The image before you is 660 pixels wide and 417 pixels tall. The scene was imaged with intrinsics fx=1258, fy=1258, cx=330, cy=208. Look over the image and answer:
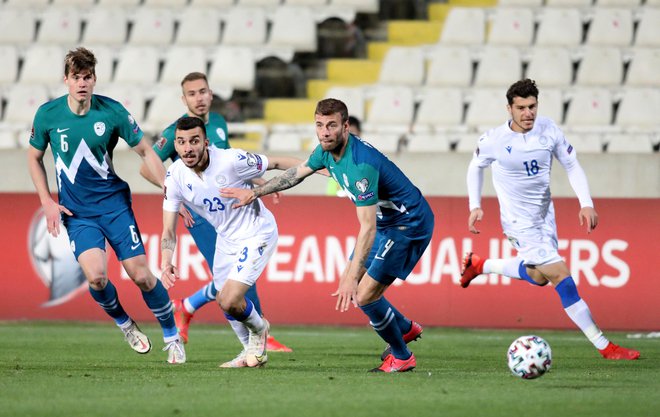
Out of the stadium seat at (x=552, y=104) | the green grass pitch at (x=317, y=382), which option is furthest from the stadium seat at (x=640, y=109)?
the green grass pitch at (x=317, y=382)

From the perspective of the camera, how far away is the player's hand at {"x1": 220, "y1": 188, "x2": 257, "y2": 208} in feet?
31.4

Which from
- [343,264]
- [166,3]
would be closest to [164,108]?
[166,3]

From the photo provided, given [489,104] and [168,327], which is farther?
[489,104]

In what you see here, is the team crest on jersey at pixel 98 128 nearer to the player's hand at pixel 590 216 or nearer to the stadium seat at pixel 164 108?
the player's hand at pixel 590 216

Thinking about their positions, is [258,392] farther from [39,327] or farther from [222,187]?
[39,327]

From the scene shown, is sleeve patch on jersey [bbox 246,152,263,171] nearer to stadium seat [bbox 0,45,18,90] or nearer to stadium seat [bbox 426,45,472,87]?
stadium seat [bbox 426,45,472,87]

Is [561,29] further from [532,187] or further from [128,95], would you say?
[532,187]

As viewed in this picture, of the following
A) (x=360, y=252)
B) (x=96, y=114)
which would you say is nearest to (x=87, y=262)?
(x=96, y=114)

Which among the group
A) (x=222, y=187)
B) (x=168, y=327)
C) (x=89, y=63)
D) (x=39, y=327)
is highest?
(x=89, y=63)

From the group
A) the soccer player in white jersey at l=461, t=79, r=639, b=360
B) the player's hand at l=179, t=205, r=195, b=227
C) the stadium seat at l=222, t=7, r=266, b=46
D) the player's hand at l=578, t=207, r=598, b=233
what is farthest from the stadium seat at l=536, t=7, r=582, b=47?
the player's hand at l=179, t=205, r=195, b=227

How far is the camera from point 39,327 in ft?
49.0

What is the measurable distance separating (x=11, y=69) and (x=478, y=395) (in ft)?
47.0

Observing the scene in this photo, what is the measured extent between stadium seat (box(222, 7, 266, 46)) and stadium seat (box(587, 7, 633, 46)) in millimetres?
5177

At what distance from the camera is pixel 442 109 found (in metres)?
18.2
